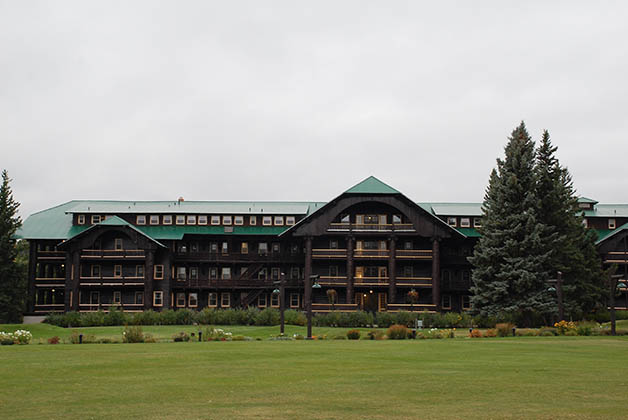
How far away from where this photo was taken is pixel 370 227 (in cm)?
6109

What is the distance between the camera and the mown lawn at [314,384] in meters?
13.1

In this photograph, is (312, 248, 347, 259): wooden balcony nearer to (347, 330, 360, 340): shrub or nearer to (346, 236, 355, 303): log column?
(346, 236, 355, 303): log column

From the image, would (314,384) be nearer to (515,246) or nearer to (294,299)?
(515,246)

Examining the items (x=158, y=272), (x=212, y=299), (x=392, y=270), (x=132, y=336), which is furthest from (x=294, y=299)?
(x=132, y=336)

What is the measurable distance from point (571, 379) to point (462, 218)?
1946 inches

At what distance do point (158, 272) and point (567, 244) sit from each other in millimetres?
36658

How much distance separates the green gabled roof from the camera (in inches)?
2340

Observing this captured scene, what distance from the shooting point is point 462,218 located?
6619cm

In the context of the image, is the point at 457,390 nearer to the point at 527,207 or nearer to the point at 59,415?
the point at 59,415

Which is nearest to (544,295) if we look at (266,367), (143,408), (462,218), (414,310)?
(414,310)

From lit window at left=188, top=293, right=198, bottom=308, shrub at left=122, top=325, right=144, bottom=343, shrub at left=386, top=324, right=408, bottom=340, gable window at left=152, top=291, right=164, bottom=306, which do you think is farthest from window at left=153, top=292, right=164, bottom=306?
shrub at left=386, top=324, right=408, bottom=340

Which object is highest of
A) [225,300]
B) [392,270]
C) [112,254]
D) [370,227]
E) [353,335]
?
[370,227]

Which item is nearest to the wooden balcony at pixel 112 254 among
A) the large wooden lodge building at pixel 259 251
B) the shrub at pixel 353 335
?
the large wooden lodge building at pixel 259 251

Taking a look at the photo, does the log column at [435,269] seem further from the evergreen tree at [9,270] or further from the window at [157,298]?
the evergreen tree at [9,270]
